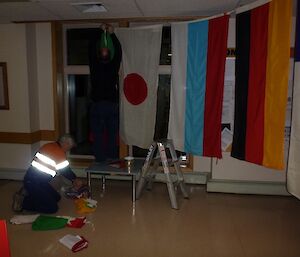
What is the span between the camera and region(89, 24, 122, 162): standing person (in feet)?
12.0

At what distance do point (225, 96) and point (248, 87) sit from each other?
89 cm

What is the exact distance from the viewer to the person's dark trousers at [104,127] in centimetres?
386

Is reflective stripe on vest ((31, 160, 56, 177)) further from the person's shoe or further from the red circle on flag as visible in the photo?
the red circle on flag

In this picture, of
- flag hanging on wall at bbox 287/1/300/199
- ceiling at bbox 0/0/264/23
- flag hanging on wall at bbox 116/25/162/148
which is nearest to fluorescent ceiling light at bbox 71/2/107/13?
ceiling at bbox 0/0/264/23

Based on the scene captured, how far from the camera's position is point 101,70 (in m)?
3.75

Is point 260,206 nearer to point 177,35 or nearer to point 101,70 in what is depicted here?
point 177,35

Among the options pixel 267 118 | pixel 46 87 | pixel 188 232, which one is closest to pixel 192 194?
pixel 188 232

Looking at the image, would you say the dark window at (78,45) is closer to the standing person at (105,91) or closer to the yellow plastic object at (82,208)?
the standing person at (105,91)

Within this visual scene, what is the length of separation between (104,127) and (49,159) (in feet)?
3.50

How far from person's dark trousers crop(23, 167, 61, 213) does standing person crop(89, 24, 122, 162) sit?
3.12 feet

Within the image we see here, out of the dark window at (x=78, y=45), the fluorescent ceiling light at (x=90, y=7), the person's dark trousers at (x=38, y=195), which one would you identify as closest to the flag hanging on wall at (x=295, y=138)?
the fluorescent ceiling light at (x=90, y=7)

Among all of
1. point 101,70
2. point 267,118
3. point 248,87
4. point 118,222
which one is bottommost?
point 118,222

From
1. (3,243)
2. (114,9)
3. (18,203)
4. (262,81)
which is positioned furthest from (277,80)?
(18,203)

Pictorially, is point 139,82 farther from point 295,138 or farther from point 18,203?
point 295,138
